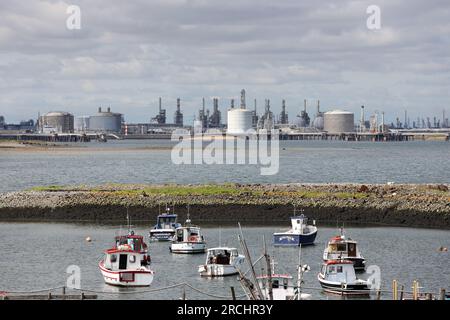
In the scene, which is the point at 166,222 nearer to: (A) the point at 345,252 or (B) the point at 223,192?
(B) the point at 223,192

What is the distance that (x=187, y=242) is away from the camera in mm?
49531

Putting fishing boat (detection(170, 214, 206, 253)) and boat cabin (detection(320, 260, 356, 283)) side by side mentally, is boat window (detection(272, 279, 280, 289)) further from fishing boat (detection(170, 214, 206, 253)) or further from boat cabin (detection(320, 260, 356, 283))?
fishing boat (detection(170, 214, 206, 253))

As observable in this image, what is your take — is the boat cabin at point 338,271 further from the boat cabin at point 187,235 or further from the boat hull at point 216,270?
the boat cabin at point 187,235

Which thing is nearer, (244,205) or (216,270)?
(216,270)

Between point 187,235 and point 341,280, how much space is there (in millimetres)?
15736

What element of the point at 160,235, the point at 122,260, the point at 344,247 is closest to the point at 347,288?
the point at 344,247

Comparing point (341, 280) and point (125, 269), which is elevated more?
point (125, 269)

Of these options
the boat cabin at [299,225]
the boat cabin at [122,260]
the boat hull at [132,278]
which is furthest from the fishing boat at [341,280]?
the boat cabin at [299,225]

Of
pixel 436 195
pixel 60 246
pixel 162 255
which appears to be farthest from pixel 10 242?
pixel 436 195

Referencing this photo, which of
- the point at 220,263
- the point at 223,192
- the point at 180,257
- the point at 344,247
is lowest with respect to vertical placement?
the point at 180,257

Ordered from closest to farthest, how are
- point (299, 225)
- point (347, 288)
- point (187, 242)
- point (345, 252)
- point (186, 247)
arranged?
point (347, 288)
point (345, 252)
point (186, 247)
point (187, 242)
point (299, 225)

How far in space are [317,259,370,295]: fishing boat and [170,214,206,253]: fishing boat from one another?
12848 mm
